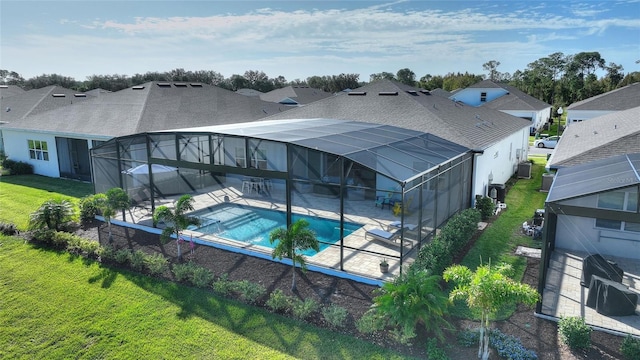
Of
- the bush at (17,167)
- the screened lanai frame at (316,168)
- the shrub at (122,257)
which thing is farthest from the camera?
the bush at (17,167)

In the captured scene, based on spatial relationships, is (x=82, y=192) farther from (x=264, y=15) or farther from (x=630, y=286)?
(x=630, y=286)

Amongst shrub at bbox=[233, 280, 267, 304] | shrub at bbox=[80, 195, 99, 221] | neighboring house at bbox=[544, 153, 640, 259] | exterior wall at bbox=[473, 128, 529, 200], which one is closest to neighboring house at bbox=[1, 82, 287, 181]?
shrub at bbox=[80, 195, 99, 221]

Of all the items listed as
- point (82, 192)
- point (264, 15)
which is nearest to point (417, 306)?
point (264, 15)

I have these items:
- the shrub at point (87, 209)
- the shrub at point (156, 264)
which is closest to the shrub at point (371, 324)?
the shrub at point (156, 264)

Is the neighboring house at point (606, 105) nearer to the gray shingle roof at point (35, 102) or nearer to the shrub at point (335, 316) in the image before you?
the shrub at point (335, 316)

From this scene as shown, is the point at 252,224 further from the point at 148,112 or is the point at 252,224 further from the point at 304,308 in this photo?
the point at 148,112

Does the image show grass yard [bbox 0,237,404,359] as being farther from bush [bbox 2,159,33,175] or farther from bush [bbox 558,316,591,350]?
bush [bbox 2,159,33,175]
